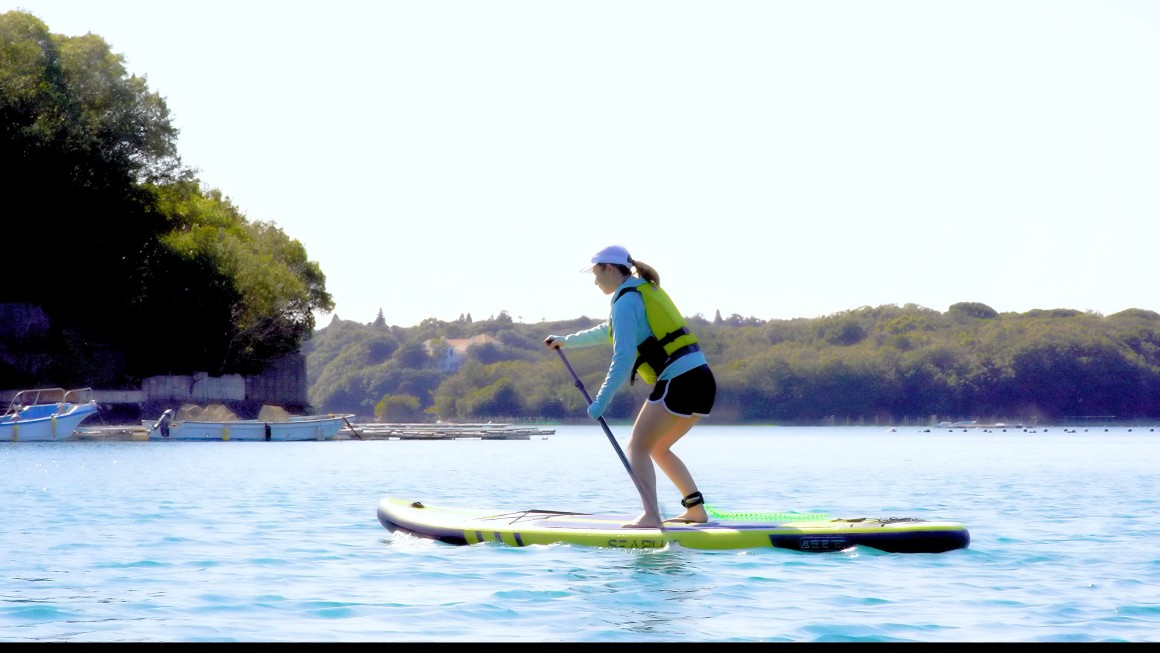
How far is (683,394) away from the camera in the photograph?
9.26 meters

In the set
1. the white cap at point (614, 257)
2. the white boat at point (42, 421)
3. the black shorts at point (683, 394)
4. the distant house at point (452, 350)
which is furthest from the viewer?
→ the distant house at point (452, 350)

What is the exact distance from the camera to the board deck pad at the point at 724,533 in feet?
31.7

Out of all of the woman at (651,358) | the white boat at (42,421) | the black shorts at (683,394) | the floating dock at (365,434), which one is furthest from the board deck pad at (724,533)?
the floating dock at (365,434)

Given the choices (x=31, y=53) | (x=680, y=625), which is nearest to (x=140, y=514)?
(x=680, y=625)

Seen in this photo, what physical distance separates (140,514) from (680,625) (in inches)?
361

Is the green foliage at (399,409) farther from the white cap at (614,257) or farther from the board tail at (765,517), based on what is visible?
the white cap at (614,257)

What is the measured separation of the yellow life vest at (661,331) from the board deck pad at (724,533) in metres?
1.23

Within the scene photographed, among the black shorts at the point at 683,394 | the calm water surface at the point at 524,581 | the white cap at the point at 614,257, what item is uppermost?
the white cap at the point at 614,257

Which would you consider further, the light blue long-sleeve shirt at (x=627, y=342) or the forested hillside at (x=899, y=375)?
the forested hillside at (x=899, y=375)

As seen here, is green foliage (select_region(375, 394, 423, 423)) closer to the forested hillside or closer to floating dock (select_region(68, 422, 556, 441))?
the forested hillside

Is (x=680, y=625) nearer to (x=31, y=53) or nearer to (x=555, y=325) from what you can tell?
(x=31, y=53)

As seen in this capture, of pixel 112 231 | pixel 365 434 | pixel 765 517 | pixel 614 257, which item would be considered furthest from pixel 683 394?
pixel 365 434

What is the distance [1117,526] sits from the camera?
1358 centimetres

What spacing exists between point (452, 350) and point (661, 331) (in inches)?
7149
